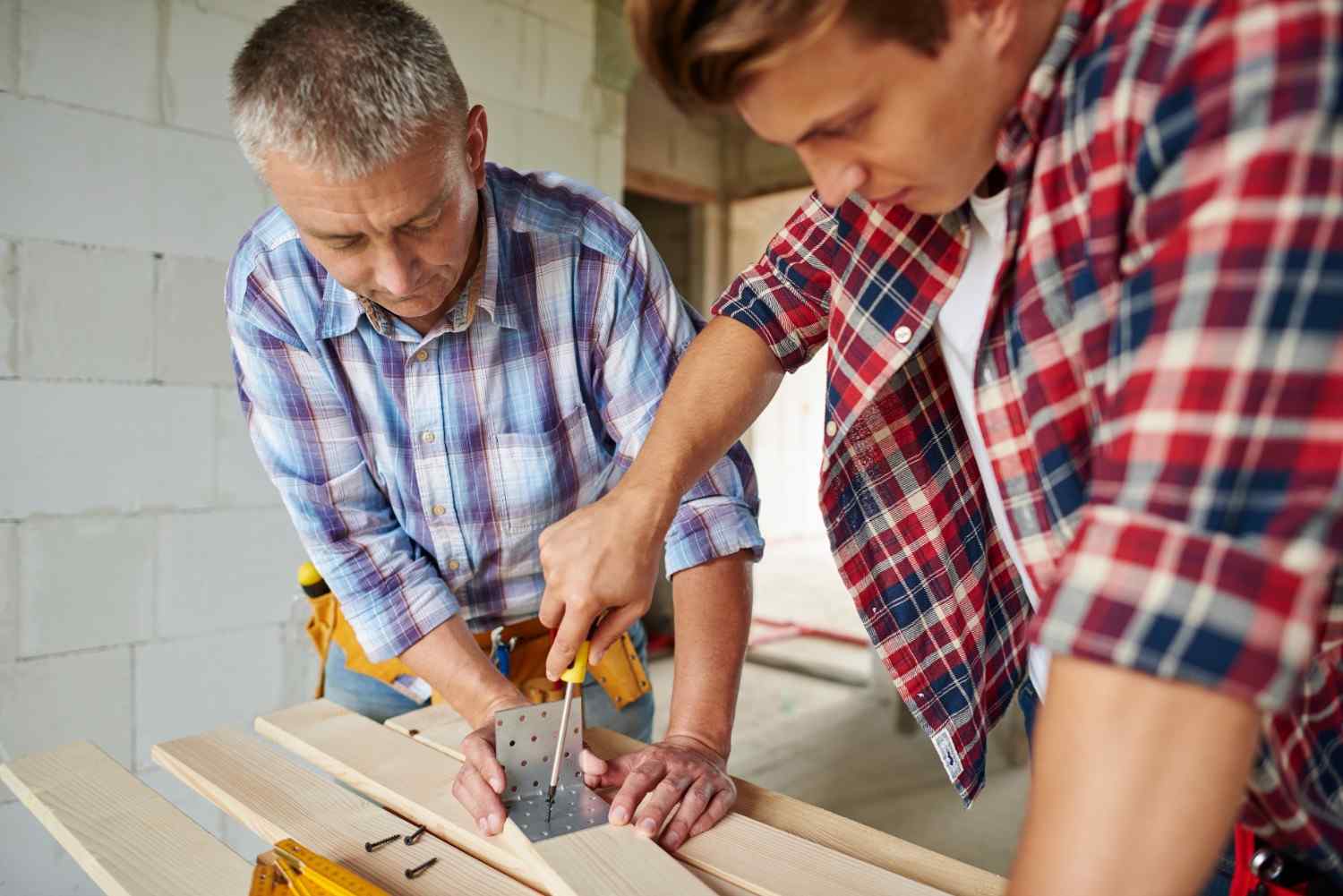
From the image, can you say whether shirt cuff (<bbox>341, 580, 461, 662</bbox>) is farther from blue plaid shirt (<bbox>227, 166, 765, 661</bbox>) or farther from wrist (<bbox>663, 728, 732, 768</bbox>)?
wrist (<bbox>663, 728, 732, 768</bbox>)

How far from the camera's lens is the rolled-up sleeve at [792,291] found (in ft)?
3.88

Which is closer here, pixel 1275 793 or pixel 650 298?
pixel 1275 793

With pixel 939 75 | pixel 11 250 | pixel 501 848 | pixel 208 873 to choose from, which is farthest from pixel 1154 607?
pixel 11 250

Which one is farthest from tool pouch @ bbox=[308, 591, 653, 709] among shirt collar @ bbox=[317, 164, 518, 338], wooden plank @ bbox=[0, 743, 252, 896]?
shirt collar @ bbox=[317, 164, 518, 338]

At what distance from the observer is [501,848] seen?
118 centimetres

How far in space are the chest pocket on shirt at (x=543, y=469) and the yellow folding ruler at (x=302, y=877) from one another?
700mm

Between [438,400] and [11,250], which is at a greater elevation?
[11,250]

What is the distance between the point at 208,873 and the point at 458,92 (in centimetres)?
110

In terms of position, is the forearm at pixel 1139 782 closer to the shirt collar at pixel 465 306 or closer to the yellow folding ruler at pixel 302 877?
the yellow folding ruler at pixel 302 877

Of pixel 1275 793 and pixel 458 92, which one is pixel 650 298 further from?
pixel 1275 793

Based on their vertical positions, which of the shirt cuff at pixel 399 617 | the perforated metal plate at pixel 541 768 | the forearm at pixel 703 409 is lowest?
the perforated metal plate at pixel 541 768

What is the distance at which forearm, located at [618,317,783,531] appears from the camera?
3.74ft

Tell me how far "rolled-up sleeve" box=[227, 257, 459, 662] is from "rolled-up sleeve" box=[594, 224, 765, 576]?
1.41 feet

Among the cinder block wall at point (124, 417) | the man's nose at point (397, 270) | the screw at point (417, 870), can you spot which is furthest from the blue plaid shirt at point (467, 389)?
the cinder block wall at point (124, 417)
